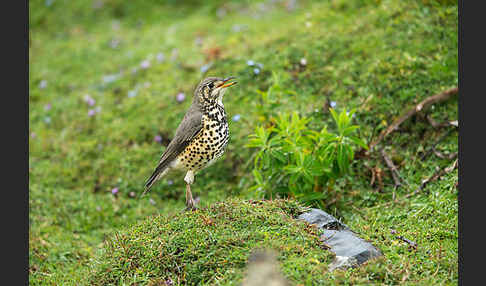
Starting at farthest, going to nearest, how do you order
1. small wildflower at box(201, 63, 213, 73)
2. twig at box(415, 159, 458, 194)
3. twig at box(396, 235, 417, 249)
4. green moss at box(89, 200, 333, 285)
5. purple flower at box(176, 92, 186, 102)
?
1. small wildflower at box(201, 63, 213, 73)
2. purple flower at box(176, 92, 186, 102)
3. twig at box(415, 159, 458, 194)
4. twig at box(396, 235, 417, 249)
5. green moss at box(89, 200, 333, 285)

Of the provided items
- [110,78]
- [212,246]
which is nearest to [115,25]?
[110,78]

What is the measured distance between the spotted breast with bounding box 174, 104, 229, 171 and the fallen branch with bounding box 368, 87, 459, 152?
2.06 meters

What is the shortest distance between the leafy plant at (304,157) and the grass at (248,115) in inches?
14.9

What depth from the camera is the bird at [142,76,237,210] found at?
5102mm

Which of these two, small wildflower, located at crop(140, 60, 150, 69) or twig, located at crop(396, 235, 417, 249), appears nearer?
twig, located at crop(396, 235, 417, 249)

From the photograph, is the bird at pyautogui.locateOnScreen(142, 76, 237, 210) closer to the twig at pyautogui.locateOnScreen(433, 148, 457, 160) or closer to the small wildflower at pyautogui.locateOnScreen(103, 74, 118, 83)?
the twig at pyautogui.locateOnScreen(433, 148, 457, 160)

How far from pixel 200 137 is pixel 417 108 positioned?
9.29 ft

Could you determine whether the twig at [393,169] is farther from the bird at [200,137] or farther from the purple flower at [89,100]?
the purple flower at [89,100]

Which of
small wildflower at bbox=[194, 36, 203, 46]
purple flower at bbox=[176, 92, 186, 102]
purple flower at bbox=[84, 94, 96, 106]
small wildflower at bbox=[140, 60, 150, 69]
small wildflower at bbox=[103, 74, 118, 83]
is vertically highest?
small wildflower at bbox=[194, 36, 203, 46]

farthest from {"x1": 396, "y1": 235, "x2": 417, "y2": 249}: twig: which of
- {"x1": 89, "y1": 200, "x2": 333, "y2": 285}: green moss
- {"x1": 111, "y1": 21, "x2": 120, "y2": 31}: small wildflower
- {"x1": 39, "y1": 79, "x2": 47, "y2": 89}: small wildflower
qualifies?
{"x1": 111, "y1": 21, "x2": 120, "y2": 31}: small wildflower

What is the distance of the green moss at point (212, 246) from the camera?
409 cm

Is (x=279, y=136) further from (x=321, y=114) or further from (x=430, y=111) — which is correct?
(x=430, y=111)

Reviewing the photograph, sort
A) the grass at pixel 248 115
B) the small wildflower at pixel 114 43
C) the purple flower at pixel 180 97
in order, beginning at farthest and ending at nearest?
the small wildflower at pixel 114 43 → the purple flower at pixel 180 97 → the grass at pixel 248 115

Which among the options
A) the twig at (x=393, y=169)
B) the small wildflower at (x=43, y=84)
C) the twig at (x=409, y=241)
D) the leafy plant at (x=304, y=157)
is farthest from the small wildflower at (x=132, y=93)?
the twig at (x=409, y=241)
